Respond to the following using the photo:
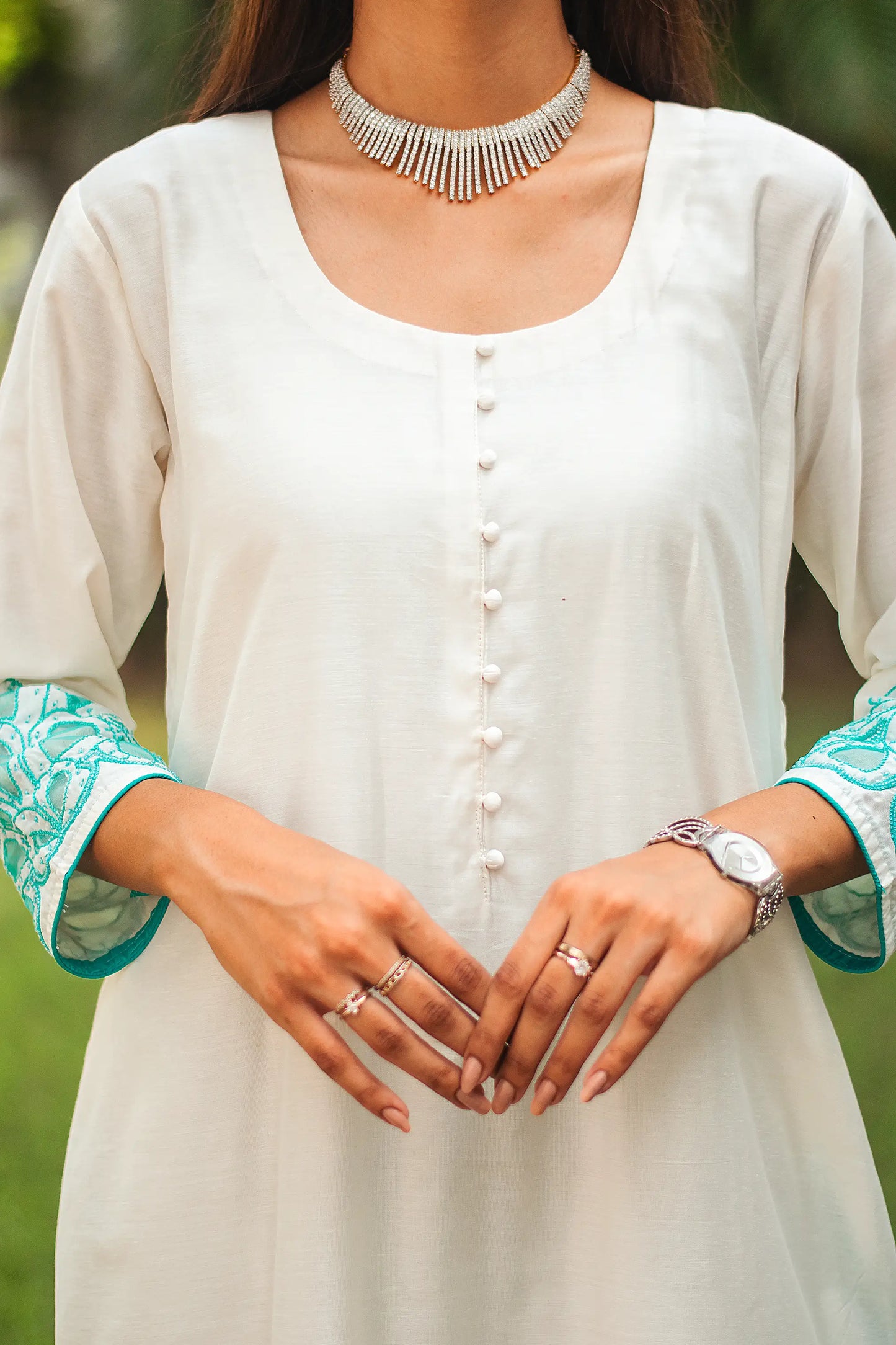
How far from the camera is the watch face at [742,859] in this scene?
918 mm

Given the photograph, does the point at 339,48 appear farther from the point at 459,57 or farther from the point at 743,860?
the point at 743,860

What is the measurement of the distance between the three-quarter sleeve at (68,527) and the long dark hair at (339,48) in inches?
8.6

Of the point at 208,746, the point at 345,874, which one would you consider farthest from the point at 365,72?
the point at 345,874

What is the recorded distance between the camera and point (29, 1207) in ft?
9.03

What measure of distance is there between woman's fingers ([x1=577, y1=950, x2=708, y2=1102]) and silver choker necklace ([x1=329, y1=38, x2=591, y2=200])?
643 mm

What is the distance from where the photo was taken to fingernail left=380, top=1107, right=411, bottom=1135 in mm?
882

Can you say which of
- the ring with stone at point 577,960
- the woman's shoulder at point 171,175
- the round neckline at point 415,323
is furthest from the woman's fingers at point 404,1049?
the woman's shoulder at point 171,175

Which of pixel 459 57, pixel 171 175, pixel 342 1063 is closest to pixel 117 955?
pixel 342 1063

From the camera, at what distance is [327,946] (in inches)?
33.8

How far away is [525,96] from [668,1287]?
941mm

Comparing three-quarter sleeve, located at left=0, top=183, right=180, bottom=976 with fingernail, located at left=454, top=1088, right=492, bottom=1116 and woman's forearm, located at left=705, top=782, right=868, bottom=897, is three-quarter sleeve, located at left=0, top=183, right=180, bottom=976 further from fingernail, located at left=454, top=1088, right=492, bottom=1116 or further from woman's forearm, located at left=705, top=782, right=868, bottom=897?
woman's forearm, located at left=705, top=782, right=868, bottom=897

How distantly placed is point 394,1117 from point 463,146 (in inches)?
30.2

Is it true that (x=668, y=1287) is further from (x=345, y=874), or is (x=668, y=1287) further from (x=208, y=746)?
(x=208, y=746)

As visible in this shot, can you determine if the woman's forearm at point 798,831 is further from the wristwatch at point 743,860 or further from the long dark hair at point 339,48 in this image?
the long dark hair at point 339,48
